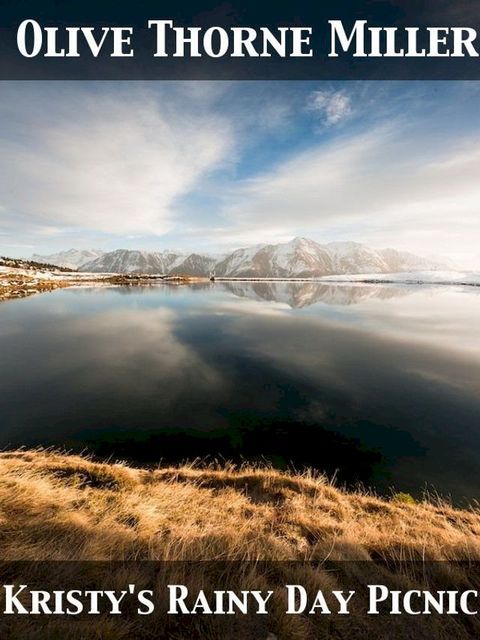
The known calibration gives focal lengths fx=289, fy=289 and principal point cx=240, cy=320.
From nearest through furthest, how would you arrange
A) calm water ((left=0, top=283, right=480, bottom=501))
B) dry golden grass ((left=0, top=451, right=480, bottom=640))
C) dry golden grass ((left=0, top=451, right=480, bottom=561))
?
1. dry golden grass ((left=0, top=451, right=480, bottom=640))
2. dry golden grass ((left=0, top=451, right=480, bottom=561))
3. calm water ((left=0, top=283, right=480, bottom=501))

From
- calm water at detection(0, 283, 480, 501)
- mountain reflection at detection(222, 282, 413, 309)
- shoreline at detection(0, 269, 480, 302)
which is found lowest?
calm water at detection(0, 283, 480, 501)

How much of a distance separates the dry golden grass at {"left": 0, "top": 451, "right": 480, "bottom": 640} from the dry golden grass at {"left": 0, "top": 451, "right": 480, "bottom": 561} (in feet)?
0.10

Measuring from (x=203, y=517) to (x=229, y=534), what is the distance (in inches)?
53.8

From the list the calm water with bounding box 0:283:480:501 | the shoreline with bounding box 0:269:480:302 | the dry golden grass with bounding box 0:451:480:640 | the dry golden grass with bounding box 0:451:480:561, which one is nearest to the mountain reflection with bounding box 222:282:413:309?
the calm water with bounding box 0:283:480:501

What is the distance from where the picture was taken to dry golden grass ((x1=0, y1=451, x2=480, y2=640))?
12.0 ft

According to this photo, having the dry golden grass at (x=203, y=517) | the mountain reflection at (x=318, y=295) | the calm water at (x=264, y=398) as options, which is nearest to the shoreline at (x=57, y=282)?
the mountain reflection at (x=318, y=295)

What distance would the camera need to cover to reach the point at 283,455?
11.5 m

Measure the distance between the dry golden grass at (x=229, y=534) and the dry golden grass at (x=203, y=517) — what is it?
0.03 m

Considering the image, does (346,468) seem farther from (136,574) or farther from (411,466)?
(136,574)

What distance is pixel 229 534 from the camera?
5660mm

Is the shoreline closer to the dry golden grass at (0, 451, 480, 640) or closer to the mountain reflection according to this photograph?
the mountain reflection

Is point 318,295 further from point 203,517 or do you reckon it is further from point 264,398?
Result: point 203,517

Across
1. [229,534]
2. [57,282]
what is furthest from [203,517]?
[57,282]

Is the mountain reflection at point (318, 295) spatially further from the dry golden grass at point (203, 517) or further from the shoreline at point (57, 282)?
the dry golden grass at point (203, 517)
